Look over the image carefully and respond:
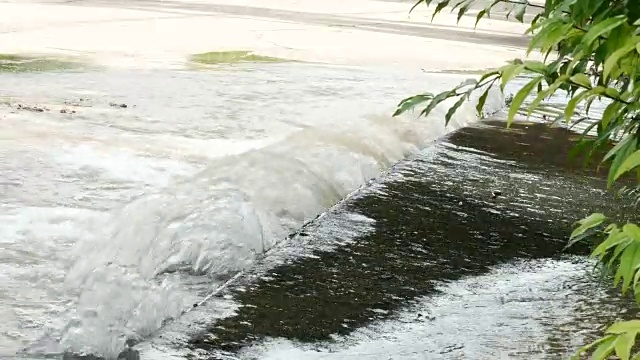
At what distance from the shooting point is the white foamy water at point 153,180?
12.0ft

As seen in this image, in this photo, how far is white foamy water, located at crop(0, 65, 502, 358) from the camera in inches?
144

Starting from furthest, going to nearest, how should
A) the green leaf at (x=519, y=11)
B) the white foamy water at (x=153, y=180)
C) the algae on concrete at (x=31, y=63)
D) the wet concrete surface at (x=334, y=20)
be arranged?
the wet concrete surface at (x=334, y=20)
the algae on concrete at (x=31, y=63)
the white foamy water at (x=153, y=180)
the green leaf at (x=519, y=11)

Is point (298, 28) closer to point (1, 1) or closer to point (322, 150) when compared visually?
point (1, 1)

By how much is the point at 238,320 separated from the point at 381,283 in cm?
78

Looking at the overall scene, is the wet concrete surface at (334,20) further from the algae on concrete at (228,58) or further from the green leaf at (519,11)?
the green leaf at (519,11)

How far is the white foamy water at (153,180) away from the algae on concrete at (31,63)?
1.61 ft

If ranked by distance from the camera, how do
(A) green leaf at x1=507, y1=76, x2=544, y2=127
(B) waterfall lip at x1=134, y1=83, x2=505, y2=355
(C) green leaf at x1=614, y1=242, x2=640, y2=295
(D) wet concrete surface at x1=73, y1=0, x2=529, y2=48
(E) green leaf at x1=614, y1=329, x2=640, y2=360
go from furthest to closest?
(D) wet concrete surface at x1=73, y1=0, x2=529, y2=48 → (B) waterfall lip at x1=134, y1=83, x2=505, y2=355 → (A) green leaf at x1=507, y1=76, x2=544, y2=127 → (C) green leaf at x1=614, y1=242, x2=640, y2=295 → (E) green leaf at x1=614, y1=329, x2=640, y2=360

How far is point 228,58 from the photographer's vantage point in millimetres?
12094

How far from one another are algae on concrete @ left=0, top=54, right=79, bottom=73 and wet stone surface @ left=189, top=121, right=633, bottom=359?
4.52 meters

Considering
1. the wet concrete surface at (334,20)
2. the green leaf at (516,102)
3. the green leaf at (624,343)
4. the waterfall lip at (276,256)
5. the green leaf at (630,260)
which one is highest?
the green leaf at (516,102)

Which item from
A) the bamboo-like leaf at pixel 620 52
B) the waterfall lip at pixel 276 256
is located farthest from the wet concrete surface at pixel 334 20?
the bamboo-like leaf at pixel 620 52

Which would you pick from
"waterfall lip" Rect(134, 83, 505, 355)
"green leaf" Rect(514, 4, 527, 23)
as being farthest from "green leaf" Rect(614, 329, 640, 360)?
"waterfall lip" Rect(134, 83, 505, 355)

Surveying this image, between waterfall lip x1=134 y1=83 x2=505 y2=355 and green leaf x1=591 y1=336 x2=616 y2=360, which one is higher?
green leaf x1=591 y1=336 x2=616 y2=360

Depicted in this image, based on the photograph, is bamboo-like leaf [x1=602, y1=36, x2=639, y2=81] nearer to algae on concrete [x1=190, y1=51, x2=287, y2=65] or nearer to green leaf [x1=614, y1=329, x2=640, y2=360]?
green leaf [x1=614, y1=329, x2=640, y2=360]
